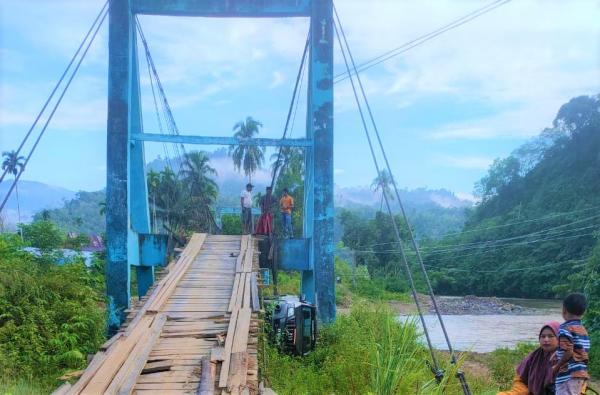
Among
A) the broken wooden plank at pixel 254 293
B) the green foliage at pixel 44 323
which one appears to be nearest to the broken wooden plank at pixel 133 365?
the broken wooden plank at pixel 254 293

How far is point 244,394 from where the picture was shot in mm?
3836

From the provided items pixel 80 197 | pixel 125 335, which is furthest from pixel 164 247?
pixel 80 197

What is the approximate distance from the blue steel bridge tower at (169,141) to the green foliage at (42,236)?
11.9 meters

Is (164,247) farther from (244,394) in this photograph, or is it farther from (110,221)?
(244,394)

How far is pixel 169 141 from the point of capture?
32.8 ft

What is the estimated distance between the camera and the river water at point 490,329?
20.7 metres

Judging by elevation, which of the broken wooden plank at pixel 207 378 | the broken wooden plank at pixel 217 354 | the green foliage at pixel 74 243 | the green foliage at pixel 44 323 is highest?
the green foliage at pixel 74 243

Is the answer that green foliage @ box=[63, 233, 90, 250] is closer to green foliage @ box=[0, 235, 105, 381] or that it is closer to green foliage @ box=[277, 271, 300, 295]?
green foliage @ box=[277, 271, 300, 295]

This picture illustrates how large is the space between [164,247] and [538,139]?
4769cm

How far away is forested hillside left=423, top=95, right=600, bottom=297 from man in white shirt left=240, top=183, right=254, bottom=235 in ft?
Answer: 90.9

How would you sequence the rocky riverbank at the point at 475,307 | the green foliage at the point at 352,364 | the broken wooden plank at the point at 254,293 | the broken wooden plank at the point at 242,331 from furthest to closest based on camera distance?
1. the rocky riverbank at the point at 475,307
2. the broken wooden plank at the point at 254,293
3. the broken wooden plank at the point at 242,331
4. the green foliage at the point at 352,364

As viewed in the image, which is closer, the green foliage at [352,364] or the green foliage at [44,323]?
the green foliage at [352,364]

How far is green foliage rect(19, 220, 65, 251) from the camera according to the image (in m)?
21.3

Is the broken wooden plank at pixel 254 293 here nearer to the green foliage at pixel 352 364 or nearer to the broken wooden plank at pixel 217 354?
the green foliage at pixel 352 364
